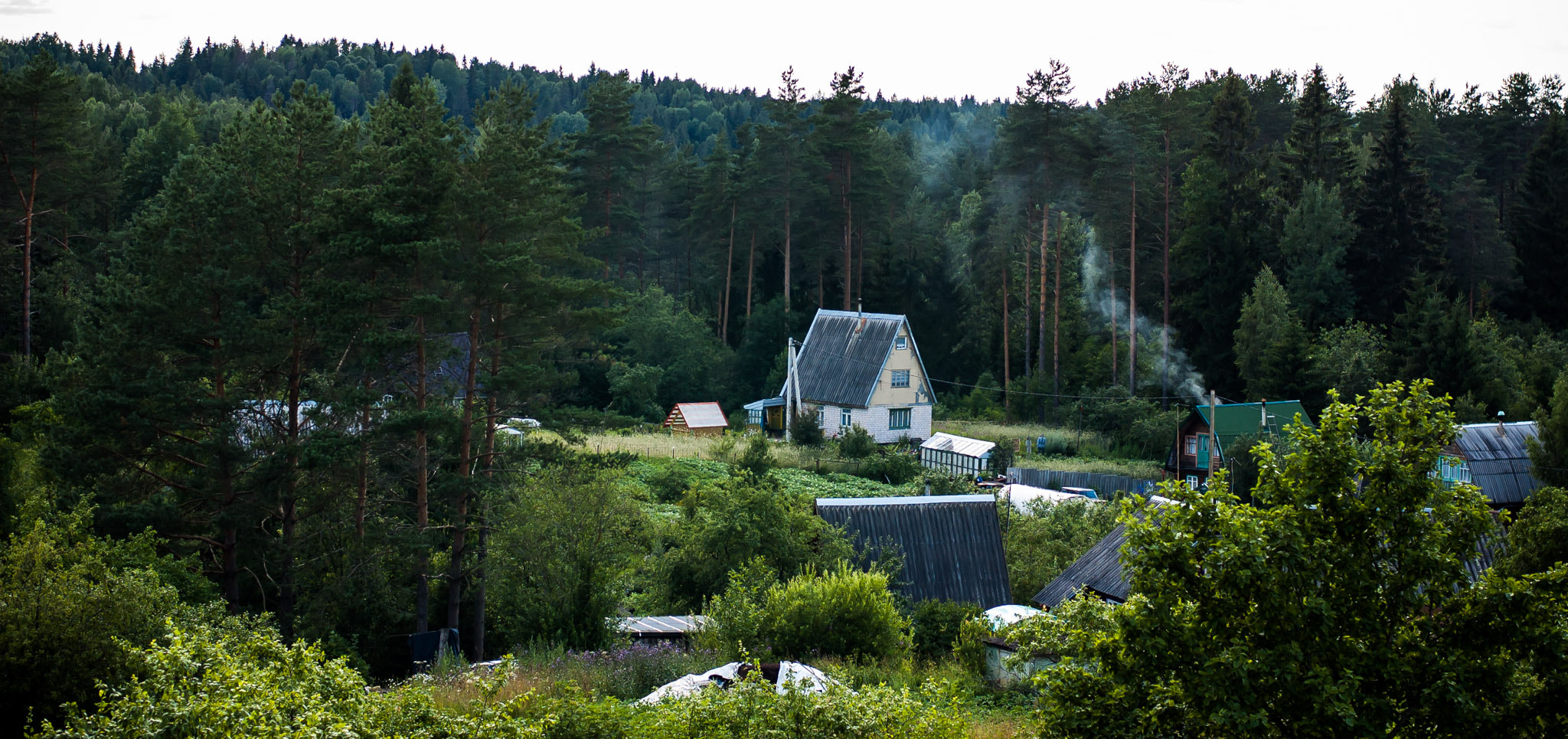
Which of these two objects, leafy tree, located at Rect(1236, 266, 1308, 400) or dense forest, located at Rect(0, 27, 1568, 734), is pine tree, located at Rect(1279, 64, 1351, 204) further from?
leafy tree, located at Rect(1236, 266, 1308, 400)

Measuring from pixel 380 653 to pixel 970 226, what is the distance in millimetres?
45882

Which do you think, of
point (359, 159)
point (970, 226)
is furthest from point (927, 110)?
point (359, 159)

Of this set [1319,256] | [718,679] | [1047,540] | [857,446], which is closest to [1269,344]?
[1319,256]

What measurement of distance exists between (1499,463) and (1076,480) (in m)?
11.6

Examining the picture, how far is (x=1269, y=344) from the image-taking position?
141ft

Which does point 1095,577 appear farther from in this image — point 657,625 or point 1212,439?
point 1212,439

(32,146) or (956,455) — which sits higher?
(32,146)

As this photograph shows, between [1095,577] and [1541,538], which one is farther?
[1095,577]

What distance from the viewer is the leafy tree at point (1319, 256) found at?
47.2 meters

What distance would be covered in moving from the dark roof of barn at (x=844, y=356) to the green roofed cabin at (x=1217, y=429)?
12297 mm

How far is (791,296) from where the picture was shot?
5953 cm

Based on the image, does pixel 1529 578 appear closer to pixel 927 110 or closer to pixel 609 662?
pixel 609 662

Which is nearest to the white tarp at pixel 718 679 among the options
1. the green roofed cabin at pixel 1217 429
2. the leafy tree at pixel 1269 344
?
the green roofed cabin at pixel 1217 429

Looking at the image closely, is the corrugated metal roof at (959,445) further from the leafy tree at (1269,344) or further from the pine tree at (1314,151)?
the pine tree at (1314,151)
